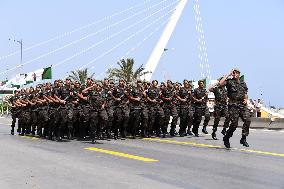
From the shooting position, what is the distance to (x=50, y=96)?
17.3 m

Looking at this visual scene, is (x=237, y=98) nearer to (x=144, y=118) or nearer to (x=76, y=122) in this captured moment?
(x=144, y=118)

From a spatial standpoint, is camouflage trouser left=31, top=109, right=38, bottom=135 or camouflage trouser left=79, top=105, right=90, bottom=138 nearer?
camouflage trouser left=79, top=105, right=90, bottom=138

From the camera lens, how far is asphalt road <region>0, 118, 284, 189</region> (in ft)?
24.5

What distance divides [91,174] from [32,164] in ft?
6.22

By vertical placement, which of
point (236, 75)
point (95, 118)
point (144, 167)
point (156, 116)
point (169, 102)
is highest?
point (236, 75)

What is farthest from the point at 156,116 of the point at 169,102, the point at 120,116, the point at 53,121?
the point at 53,121

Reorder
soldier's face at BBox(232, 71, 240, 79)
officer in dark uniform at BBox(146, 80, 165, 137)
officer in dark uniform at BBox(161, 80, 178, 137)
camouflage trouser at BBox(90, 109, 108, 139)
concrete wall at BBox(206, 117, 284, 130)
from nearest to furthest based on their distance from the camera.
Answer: soldier's face at BBox(232, 71, 240, 79)
camouflage trouser at BBox(90, 109, 108, 139)
officer in dark uniform at BBox(146, 80, 165, 137)
officer in dark uniform at BBox(161, 80, 178, 137)
concrete wall at BBox(206, 117, 284, 130)

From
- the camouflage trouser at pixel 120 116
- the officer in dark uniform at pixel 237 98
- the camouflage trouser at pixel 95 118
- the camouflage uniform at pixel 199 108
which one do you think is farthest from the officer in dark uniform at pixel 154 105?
the officer in dark uniform at pixel 237 98

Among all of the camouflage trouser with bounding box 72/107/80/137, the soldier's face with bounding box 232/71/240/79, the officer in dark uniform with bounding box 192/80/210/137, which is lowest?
the camouflage trouser with bounding box 72/107/80/137

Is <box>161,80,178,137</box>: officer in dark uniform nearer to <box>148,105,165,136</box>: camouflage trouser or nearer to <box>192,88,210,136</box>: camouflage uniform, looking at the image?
<box>148,105,165,136</box>: camouflage trouser

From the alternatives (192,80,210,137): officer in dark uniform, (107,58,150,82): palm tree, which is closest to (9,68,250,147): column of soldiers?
(192,80,210,137): officer in dark uniform

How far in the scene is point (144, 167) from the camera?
931 centimetres

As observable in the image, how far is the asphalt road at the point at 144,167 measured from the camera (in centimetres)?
747

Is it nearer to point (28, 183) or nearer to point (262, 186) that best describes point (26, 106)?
point (28, 183)
